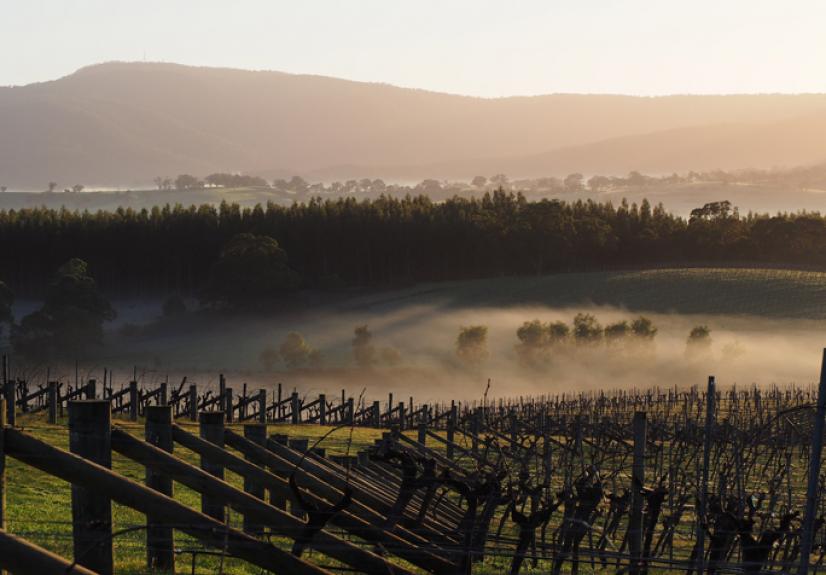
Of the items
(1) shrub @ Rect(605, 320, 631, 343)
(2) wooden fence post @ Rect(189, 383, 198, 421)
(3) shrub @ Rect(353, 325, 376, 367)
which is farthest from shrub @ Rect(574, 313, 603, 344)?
(2) wooden fence post @ Rect(189, 383, 198, 421)

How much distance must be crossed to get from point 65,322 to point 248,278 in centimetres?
1773

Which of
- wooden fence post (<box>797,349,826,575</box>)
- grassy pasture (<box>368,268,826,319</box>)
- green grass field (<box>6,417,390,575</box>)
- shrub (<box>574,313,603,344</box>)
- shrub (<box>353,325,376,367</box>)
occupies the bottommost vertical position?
shrub (<box>353,325,376,367</box>)

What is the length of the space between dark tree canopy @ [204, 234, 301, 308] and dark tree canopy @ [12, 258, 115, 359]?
36.4 ft

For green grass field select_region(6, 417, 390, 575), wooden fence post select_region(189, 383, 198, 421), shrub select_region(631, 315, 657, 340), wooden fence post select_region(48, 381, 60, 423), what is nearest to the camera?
green grass field select_region(6, 417, 390, 575)

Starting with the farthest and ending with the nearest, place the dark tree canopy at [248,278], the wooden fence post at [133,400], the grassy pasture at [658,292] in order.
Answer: the dark tree canopy at [248,278]
the grassy pasture at [658,292]
the wooden fence post at [133,400]

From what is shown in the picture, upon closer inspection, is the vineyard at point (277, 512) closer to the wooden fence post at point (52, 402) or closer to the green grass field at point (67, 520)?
the green grass field at point (67, 520)

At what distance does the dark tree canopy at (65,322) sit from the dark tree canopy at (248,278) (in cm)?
1111

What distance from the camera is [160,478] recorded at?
10633mm

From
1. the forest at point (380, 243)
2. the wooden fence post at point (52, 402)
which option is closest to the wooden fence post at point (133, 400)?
the wooden fence post at point (52, 402)

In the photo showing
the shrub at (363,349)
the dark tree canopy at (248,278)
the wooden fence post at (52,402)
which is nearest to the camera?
the wooden fence post at (52,402)

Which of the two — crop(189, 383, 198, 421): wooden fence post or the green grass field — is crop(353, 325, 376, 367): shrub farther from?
the green grass field

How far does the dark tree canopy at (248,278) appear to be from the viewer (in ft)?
352

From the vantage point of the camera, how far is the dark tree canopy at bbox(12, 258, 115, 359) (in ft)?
304

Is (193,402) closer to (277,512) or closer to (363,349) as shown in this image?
(277,512)
